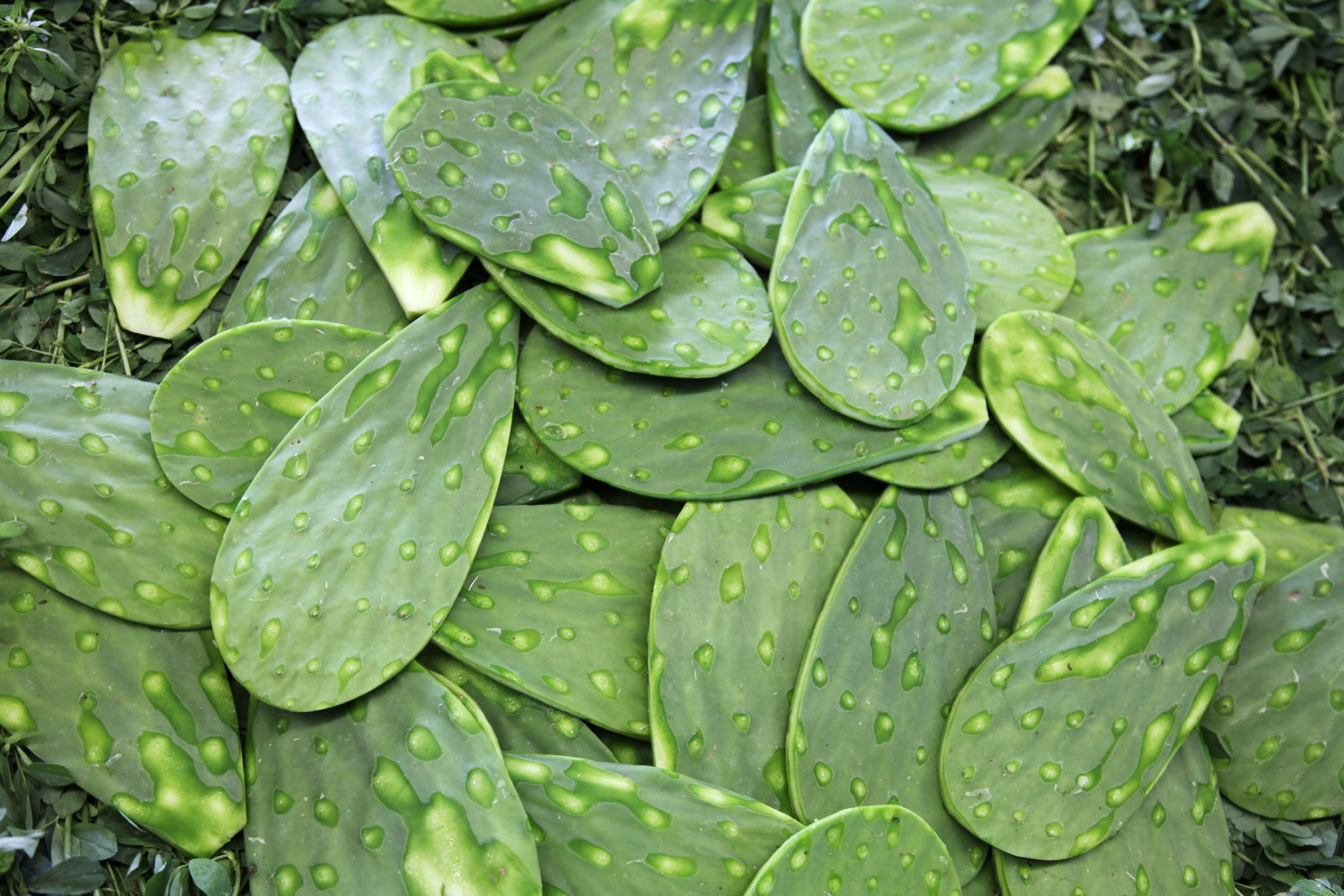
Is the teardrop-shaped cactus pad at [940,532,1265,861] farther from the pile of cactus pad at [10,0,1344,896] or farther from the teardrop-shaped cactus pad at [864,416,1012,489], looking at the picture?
the teardrop-shaped cactus pad at [864,416,1012,489]

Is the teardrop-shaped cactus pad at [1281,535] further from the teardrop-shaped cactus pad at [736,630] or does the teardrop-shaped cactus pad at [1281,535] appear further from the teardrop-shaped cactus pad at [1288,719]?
the teardrop-shaped cactus pad at [736,630]

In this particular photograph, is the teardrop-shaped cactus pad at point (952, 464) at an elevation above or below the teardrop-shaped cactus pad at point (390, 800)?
above

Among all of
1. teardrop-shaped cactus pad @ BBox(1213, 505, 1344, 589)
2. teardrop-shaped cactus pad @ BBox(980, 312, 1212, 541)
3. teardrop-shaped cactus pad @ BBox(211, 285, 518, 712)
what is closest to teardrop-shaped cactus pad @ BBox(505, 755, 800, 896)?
teardrop-shaped cactus pad @ BBox(211, 285, 518, 712)

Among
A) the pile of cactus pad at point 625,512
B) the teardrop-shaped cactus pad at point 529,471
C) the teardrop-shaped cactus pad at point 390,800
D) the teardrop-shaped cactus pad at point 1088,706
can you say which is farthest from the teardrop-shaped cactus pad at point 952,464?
the teardrop-shaped cactus pad at point 390,800

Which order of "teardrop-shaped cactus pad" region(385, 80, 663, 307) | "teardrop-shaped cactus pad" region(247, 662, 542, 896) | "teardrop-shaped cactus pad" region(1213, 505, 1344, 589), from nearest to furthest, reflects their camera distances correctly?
"teardrop-shaped cactus pad" region(247, 662, 542, 896) → "teardrop-shaped cactus pad" region(385, 80, 663, 307) → "teardrop-shaped cactus pad" region(1213, 505, 1344, 589)

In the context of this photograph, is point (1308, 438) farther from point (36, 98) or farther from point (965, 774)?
point (36, 98)

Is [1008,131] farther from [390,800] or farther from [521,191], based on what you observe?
[390,800]

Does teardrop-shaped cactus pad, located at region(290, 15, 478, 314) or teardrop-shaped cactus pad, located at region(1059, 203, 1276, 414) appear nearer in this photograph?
teardrop-shaped cactus pad, located at region(290, 15, 478, 314)
